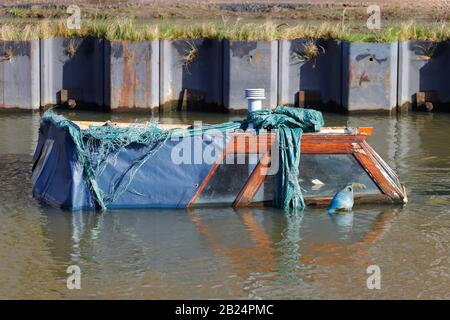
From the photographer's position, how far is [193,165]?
15266mm

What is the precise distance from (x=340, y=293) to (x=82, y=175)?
4.31m

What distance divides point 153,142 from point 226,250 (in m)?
2.08

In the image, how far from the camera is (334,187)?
51.2 feet

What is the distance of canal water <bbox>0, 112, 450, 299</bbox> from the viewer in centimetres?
1252

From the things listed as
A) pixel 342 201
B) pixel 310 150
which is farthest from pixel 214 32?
pixel 342 201

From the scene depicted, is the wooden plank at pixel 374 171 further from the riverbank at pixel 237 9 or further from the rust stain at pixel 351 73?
the riverbank at pixel 237 9

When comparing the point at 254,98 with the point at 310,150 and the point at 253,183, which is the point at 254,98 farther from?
the point at 253,183

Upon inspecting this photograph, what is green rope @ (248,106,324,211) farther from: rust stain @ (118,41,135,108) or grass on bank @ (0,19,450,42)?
grass on bank @ (0,19,450,42)

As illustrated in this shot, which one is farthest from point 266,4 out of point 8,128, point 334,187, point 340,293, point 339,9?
point 340,293

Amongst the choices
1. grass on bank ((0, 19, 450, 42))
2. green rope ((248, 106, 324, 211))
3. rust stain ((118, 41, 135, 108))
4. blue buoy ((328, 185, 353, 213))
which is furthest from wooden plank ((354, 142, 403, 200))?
rust stain ((118, 41, 135, 108))

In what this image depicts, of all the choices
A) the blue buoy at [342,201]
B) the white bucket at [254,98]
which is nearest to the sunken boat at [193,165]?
the blue buoy at [342,201]

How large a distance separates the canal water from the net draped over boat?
29 centimetres

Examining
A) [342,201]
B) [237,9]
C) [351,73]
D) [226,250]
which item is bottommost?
[226,250]

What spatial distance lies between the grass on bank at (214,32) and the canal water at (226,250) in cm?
696
